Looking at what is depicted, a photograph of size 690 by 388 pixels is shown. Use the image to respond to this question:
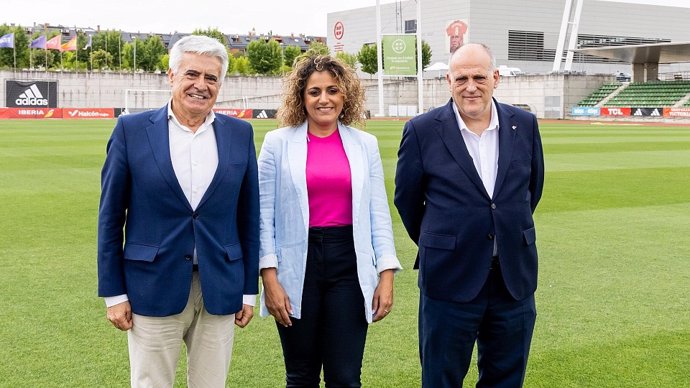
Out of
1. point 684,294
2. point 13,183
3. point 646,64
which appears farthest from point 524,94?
point 684,294

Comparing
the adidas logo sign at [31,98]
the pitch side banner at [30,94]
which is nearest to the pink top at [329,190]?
the pitch side banner at [30,94]

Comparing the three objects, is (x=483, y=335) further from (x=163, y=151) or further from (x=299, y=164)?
(x=163, y=151)

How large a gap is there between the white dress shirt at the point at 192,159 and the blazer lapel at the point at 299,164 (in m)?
0.41

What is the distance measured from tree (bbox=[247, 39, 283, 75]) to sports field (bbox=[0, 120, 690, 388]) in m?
72.9

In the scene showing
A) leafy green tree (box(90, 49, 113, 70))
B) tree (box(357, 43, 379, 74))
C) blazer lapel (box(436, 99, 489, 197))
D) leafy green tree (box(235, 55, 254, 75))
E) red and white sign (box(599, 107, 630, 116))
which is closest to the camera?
blazer lapel (box(436, 99, 489, 197))

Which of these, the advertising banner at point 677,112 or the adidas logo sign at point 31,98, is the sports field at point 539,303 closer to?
the advertising banner at point 677,112

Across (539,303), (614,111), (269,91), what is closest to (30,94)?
(269,91)

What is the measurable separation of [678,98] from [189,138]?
170 feet

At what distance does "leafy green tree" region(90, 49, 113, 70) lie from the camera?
8594cm

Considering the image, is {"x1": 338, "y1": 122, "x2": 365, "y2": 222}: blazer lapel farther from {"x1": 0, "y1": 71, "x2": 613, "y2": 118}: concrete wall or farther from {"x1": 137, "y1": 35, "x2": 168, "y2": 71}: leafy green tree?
{"x1": 137, "y1": 35, "x2": 168, "y2": 71}: leafy green tree

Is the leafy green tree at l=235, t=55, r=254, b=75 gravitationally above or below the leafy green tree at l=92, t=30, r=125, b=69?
below

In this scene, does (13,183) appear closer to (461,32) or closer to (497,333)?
(497,333)

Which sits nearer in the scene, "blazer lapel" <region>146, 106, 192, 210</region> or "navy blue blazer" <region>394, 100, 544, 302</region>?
"blazer lapel" <region>146, 106, 192, 210</region>

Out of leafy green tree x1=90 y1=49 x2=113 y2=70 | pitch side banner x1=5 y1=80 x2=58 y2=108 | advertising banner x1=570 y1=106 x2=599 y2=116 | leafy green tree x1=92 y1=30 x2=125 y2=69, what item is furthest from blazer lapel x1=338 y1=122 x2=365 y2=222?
leafy green tree x1=92 y1=30 x2=125 y2=69
